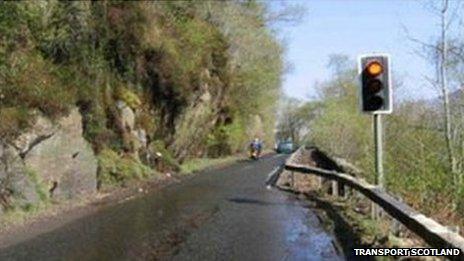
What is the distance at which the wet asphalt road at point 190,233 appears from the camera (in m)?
11.6

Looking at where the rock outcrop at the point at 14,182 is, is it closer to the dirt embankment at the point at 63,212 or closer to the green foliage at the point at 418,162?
the dirt embankment at the point at 63,212

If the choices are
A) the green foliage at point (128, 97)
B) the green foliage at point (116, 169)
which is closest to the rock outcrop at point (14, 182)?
the green foliage at point (116, 169)

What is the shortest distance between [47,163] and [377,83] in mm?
8875

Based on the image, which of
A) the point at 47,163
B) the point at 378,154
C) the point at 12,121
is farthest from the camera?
the point at 47,163

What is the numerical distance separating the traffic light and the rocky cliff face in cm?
744

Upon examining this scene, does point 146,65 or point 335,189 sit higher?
point 146,65

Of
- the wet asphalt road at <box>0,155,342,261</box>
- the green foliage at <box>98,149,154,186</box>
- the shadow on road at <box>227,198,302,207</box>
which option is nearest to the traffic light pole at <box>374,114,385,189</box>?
the wet asphalt road at <box>0,155,342,261</box>

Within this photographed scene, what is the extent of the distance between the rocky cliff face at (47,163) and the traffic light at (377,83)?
7.44 m

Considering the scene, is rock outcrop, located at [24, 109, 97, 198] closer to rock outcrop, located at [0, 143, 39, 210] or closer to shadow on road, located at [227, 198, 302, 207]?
rock outcrop, located at [0, 143, 39, 210]

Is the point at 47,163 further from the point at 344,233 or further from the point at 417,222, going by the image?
the point at 417,222

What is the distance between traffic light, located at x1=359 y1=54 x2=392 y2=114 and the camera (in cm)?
1412

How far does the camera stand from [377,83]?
14.2m

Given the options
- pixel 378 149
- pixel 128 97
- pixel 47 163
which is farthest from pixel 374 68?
pixel 128 97

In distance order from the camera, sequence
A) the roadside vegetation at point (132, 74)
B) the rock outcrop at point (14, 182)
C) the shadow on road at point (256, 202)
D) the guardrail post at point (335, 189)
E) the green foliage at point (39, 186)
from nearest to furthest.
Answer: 1. the rock outcrop at point (14, 182)
2. the green foliage at point (39, 186)
3. the shadow on road at point (256, 202)
4. the roadside vegetation at point (132, 74)
5. the guardrail post at point (335, 189)
